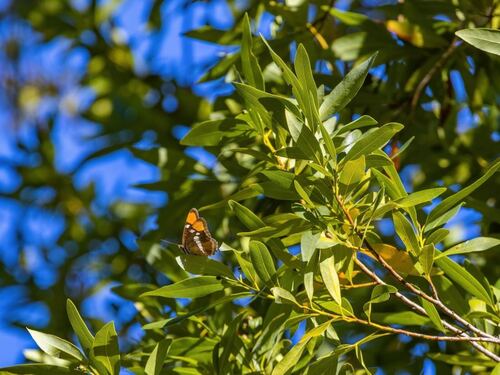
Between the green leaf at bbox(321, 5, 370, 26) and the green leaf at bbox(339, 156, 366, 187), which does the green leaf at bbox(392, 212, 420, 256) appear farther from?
the green leaf at bbox(321, 5, 370, 26)

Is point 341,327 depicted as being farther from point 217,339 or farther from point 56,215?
point 56,215

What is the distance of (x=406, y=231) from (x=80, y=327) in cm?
38

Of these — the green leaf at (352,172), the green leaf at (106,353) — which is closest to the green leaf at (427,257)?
the green leaf at (352,172)

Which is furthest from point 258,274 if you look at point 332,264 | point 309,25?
point 309,25

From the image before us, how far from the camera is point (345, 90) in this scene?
3.08 feet

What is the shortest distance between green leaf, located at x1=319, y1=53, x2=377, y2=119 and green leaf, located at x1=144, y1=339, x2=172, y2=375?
0.32 m

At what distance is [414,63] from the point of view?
4.79 feet

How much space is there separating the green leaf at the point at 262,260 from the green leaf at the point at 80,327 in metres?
0.20

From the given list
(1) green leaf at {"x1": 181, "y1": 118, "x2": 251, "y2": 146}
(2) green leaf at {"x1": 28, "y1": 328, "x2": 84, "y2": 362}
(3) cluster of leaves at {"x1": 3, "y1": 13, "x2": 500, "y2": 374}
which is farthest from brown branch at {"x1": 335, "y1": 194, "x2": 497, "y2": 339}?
(2) green leaf at {"x1": 28, "y1": 328, "x2": 84, "y2": 362}

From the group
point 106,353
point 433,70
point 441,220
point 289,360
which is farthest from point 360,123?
point 433,70

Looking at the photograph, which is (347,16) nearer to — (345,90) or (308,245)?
(345,90)

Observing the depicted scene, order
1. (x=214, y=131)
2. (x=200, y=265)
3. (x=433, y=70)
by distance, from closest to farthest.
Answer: (x=200, y=265), (x=214, y=131), (x=433, y=70)

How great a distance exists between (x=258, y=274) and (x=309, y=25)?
0.58 m

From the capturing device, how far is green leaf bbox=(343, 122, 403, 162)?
871mm
